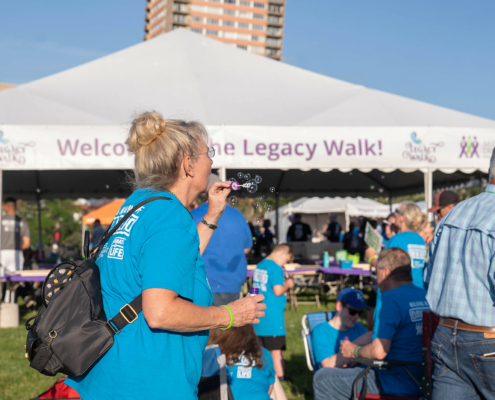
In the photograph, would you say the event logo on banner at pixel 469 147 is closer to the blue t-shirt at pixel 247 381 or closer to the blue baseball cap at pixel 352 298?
the blue baseball cap at pixel 352 298

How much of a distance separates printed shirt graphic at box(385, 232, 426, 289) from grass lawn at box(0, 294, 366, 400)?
147 cm

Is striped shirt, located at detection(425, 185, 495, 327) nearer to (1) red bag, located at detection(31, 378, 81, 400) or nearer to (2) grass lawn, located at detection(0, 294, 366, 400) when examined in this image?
(1) red bag, located at detection(31, 378, 81, 400)

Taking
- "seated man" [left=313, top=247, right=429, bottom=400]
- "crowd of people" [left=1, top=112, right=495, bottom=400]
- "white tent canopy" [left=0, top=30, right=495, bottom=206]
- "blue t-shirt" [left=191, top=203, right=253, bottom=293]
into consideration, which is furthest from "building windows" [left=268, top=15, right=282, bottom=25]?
"seated man" [left=313, top=247, right=429, bottom=400]

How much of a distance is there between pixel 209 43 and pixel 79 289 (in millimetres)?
8199

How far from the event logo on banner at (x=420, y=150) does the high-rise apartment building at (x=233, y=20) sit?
9764 centimetres

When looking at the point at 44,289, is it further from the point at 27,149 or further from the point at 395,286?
the point at 27,149

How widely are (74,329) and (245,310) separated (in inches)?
20.2

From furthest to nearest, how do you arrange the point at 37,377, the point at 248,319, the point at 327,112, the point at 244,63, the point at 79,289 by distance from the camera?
the point at 244,63, the point at 327,112, the point at 37,377, the point at 248,319, the point at 79,289

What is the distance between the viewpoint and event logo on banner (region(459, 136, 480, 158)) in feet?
22.9

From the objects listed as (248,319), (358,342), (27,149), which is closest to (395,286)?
(358,342)

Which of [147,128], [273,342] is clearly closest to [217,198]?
[147,128]

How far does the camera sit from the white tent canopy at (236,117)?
6508 millimetres

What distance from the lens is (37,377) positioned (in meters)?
4.98

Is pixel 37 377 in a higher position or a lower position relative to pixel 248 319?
lower
